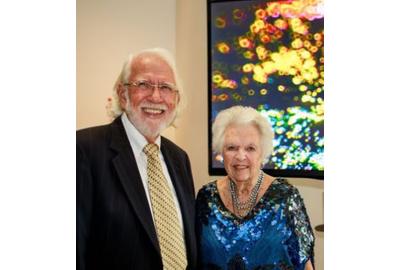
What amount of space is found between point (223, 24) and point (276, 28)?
6.5 inches

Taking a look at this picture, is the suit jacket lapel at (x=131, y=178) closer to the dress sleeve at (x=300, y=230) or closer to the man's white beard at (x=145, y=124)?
the man's white beard at (x=145, y=124)

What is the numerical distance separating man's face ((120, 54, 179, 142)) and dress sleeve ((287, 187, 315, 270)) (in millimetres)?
419

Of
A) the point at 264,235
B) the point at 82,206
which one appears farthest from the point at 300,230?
the point at 82,206

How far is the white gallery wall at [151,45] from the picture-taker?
125cm

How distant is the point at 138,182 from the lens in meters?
1.20

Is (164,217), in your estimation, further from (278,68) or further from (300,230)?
(278,68)

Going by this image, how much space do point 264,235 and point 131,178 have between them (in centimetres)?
40

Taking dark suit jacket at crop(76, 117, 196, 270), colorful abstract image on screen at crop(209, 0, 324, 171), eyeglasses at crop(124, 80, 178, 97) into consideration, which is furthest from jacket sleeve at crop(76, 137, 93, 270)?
colorful abstract image on screen at crop(209, 0, 324, 171)

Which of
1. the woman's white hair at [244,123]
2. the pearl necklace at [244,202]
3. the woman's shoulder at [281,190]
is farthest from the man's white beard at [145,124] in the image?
the woman's shoulder at [281,190]
